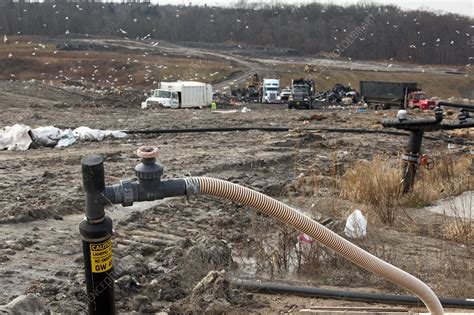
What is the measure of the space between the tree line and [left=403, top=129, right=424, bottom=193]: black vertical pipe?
70315mm

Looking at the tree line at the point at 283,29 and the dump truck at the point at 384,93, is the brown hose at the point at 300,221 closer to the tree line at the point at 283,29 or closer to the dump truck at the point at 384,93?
the dump truck at the point at 384,93

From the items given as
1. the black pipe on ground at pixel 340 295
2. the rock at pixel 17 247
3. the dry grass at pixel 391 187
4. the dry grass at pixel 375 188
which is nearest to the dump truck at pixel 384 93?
the dry grass at pixel 391 187

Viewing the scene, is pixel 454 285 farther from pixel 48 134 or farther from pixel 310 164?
pixel 48 134

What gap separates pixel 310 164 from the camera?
35.3 ft

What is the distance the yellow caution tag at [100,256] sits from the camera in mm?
2625

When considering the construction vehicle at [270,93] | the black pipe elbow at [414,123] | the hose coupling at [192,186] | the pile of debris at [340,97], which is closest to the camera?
the hose coupling at [192,186]

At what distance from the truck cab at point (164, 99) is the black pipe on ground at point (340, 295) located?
24029 mm

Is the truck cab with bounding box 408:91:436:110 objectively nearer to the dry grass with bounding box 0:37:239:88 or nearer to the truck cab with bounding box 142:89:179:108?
the truck cab with bounding box 142:89:179:108

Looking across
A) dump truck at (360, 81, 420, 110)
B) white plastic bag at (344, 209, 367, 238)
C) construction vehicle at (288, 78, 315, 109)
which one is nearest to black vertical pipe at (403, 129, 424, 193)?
white plastic bag at (344, 209, 367, 238)

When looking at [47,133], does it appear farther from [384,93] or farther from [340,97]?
[340,97]

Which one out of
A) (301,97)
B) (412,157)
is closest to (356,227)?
(412,157)

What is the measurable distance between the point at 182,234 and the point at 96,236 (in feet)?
11.5

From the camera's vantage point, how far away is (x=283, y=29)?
85688 mm

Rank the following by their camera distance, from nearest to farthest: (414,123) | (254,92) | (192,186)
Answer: (192,186) → (414,123) → (254,92)
